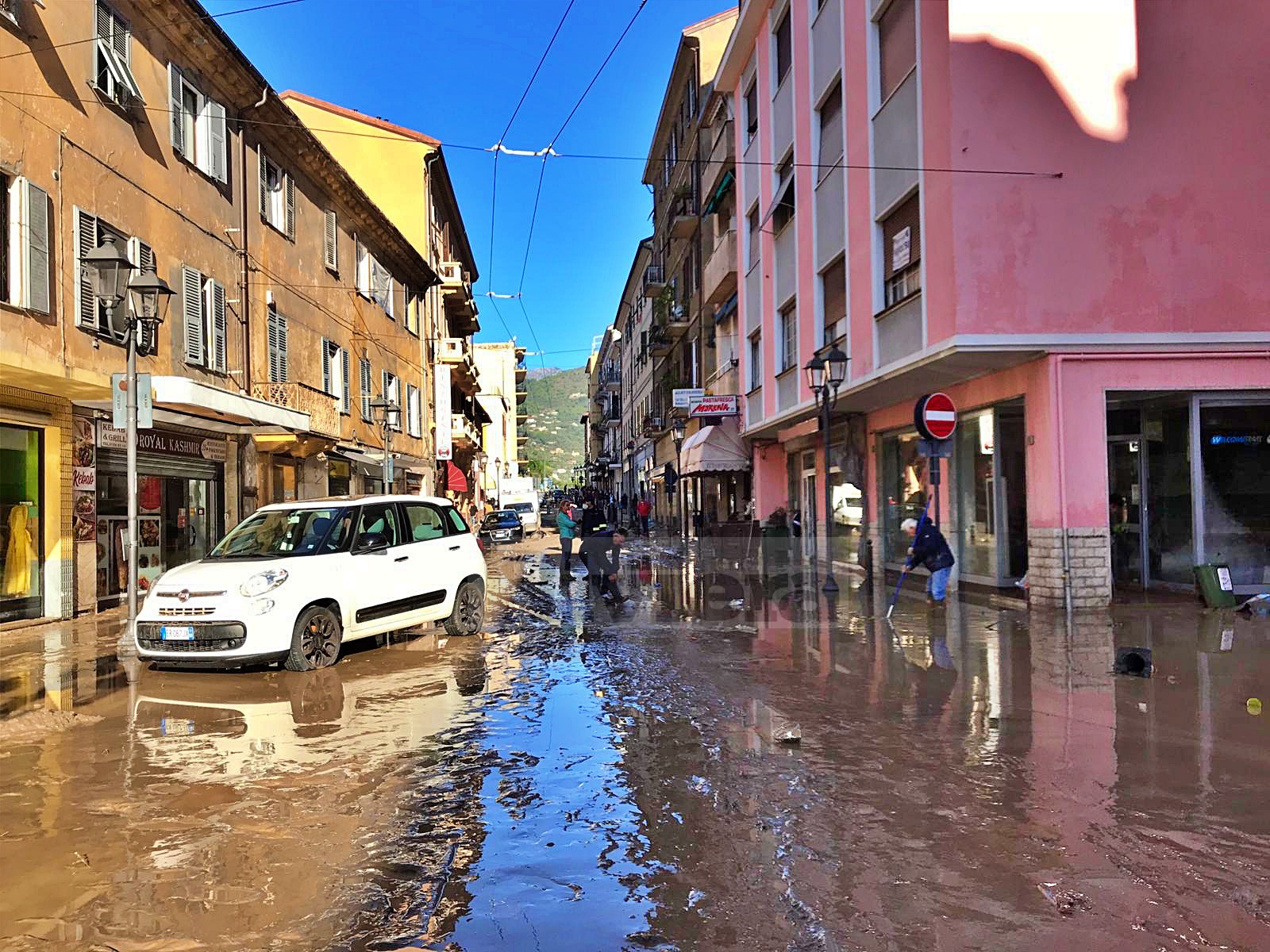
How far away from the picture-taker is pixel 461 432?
42.8 meters

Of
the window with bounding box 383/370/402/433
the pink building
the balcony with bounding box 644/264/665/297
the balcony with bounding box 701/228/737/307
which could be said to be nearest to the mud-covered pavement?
the pink building

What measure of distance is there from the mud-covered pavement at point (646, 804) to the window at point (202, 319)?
27.2 feet

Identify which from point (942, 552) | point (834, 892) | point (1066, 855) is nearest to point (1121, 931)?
point (1066, 855)

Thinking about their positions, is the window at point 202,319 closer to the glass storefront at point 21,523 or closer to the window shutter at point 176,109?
the window shutter at point 176,109

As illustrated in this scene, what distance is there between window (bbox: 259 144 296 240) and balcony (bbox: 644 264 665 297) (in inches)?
900

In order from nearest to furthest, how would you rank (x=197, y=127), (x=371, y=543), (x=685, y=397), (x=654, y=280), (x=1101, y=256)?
1. (x=371, y=543)
2. (x=1101, y=256)
3. (x=197, y=127)
4. (x=685, y=397)
5. (x=654, y=280)

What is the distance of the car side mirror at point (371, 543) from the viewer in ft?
31.2

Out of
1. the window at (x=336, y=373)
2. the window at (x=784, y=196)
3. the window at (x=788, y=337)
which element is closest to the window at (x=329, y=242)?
the window at (x=336, y=373)

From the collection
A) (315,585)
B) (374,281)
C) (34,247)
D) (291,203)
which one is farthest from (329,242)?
(315,585)

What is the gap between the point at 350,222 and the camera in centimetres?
2569

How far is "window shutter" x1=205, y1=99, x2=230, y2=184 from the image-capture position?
17016 millimetres

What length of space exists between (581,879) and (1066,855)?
2.10 metres

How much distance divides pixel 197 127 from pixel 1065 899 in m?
18.1

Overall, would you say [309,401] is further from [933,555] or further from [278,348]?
[933,555]
